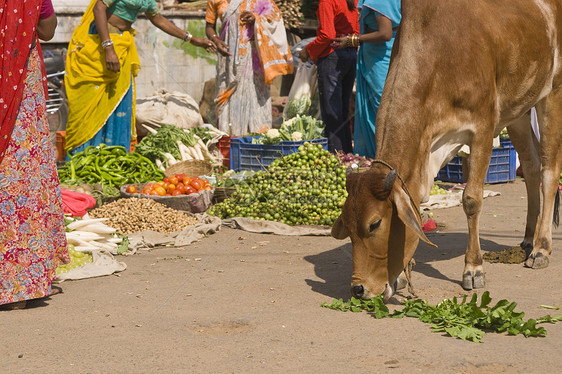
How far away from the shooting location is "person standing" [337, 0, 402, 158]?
345 inches

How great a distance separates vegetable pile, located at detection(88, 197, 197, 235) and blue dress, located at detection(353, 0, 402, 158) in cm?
244

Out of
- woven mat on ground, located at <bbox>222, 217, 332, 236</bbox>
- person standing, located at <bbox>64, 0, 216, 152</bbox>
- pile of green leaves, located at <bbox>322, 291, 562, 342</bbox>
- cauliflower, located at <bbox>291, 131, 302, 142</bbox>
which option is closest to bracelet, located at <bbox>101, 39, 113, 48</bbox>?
person standing, located at <bbox>64, 0, 216, 152</bbox>

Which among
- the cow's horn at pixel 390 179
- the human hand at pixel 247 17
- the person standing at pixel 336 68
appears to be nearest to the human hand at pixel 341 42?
the person standing at pixel 336 68

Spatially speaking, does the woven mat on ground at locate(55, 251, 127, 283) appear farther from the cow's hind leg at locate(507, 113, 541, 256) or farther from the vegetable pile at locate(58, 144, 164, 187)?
the cow's hind leg at locate(507, 113, 541, 256)

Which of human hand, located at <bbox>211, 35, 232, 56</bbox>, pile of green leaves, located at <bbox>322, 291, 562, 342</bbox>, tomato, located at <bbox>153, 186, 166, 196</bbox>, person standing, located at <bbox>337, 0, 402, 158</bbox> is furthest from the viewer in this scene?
human hand, located at <bbox>211, 35, 232, 56</bbox>

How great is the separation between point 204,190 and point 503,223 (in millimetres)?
3085

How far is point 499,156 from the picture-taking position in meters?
10.4

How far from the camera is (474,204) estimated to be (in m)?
5.77

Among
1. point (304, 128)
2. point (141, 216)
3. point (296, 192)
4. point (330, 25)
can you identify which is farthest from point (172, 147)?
point (296, 192)

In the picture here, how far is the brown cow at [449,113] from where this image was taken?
494 cm

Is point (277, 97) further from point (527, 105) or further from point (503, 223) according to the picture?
point (527, 105)

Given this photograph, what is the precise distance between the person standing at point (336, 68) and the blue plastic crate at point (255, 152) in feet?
1.89

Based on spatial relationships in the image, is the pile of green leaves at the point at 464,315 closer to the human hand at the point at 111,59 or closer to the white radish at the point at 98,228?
the white radish at the point at 98,228

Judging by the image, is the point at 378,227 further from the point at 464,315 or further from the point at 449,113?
the point at 449,113
